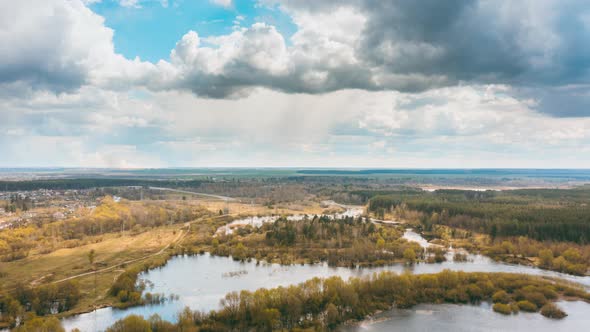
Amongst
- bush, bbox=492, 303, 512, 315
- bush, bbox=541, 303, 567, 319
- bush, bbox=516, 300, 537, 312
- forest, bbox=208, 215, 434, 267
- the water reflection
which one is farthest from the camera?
forest, bbox=208, 215, 434, 267

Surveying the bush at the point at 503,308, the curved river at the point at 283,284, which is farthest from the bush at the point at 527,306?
the bush at the point at 503,308

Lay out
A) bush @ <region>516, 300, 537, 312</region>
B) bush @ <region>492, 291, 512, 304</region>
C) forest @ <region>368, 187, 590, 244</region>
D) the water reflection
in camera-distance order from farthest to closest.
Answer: forest @ <region>368, 187, 590, 244</region> < bush @ <region>492, 291, 512, 304</region> < the water reflection < bush @ <region>516, 300, 537, 312</region>

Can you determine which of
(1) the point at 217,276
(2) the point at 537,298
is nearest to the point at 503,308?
(2) the point at 537,298

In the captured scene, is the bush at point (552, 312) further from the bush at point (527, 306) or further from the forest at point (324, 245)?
the forest at point (324, 245)

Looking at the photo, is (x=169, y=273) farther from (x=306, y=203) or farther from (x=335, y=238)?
(x=306, y=203)

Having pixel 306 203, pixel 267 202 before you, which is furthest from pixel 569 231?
pixel 267 202

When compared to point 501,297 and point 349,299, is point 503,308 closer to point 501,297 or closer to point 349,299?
point 501,297

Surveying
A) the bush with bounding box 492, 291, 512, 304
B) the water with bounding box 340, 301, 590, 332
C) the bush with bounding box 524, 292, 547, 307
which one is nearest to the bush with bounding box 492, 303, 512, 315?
the water with bounding box 340, 301, 590, 332

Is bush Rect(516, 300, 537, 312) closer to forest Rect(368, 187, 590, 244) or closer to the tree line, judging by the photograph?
the tree line

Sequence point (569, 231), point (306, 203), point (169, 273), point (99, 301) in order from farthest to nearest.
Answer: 1. point (306, 203)
2. point (569, 231)
3. point (169, 273)
4. point (99, 301)
